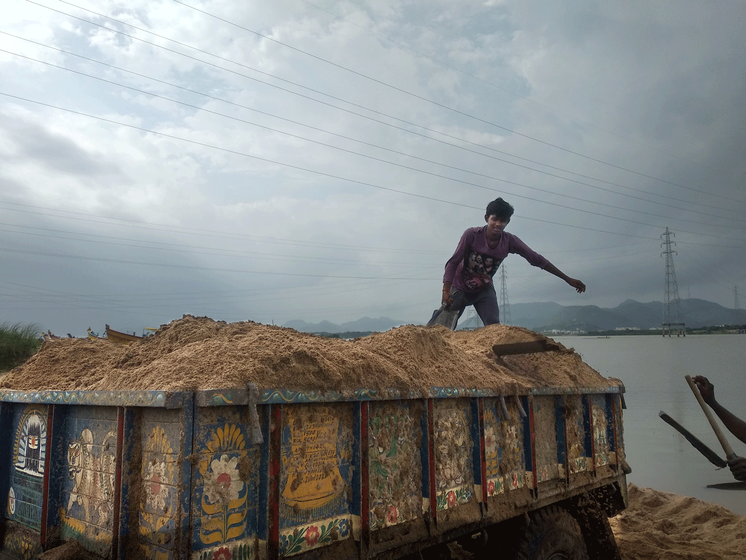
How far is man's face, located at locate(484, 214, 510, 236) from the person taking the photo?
7.24m

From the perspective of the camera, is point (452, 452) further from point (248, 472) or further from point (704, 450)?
point (704, 450)

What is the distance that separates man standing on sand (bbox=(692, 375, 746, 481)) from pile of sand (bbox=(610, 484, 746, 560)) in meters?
1.07

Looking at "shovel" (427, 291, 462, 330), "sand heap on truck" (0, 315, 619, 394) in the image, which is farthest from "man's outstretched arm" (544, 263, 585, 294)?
"sand heap on truck" (0, 315, 619, 394)

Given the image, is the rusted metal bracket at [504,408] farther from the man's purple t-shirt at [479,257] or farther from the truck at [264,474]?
the man's purple t-shirt at [479,257]

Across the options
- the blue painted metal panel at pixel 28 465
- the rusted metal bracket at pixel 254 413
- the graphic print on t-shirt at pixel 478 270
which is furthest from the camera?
the graphic print on t-shirt at pixel 478 270

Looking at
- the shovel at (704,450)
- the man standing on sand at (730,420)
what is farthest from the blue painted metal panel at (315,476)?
the shovel at (704,450)

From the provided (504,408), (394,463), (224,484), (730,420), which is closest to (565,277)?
(730,420)

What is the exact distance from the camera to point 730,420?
6.35 metres

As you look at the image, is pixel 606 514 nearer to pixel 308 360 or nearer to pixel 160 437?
pixel 308 360

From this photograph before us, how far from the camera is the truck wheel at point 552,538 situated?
4371 millimetres

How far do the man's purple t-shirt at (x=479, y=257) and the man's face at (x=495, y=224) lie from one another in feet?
0.29

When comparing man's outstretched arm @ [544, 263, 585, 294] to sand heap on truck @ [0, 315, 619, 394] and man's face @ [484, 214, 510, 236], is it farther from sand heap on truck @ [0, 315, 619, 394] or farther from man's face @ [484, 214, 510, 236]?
sand heap on truck @ [0, 315, 619, 394]

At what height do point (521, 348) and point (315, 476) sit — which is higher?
point (521, 348)

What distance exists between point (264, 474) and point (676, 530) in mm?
7848
